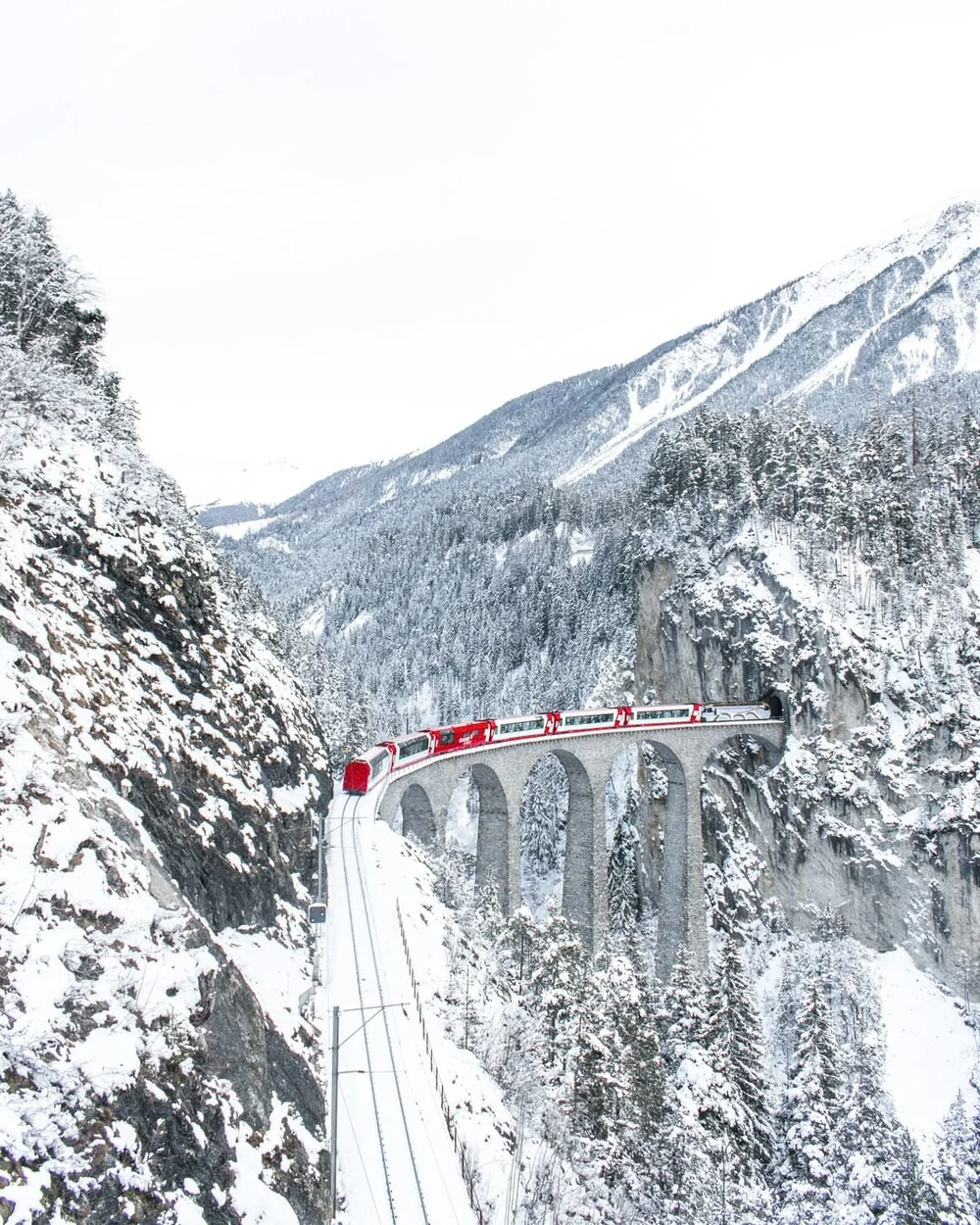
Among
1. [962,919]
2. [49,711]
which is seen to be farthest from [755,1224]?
[962,919]

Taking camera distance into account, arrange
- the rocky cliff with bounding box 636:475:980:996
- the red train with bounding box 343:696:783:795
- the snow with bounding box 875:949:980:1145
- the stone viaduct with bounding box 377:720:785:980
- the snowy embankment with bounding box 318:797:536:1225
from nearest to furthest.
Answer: the snowy embankment with bounding box 318:797:536:1225, the red train with bounding box 343:696:783:795, the stone viaduct with bounding box 377:720:785:980, the snow with bounding box 875:949:980:1145, the rocky cliff with bounding box 636:475:980:996

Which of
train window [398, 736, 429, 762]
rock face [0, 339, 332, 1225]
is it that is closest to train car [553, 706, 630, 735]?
train window [398, 736, 429, 762]

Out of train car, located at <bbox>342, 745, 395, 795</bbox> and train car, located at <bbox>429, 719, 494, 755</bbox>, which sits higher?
train car, located at <bbox>429, 719, 494, 755</bbox>

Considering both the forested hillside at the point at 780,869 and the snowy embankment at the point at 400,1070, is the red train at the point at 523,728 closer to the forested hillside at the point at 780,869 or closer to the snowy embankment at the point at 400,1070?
the forested hillside at the point at 780,869

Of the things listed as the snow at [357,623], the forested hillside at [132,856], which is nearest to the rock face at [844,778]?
the forested hillside at [132,856]

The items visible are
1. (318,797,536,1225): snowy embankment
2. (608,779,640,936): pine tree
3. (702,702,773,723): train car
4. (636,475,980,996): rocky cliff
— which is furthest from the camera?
(608,779,640,936): pine tree

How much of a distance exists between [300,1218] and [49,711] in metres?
10.1

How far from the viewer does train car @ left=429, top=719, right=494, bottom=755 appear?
40375mm

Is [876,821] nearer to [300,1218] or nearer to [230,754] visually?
[230,754]

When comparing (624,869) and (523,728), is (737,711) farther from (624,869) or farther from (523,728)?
(523,728)

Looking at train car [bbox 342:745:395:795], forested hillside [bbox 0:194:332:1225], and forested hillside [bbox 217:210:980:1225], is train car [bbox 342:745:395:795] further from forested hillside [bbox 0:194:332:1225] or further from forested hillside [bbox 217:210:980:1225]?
forested hillside [bbox 217:210:980:1225]

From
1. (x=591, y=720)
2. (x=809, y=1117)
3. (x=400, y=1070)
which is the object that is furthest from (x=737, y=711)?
(x=400, y=1070)

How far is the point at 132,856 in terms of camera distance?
516 inches

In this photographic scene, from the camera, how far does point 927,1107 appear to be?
4159cm
